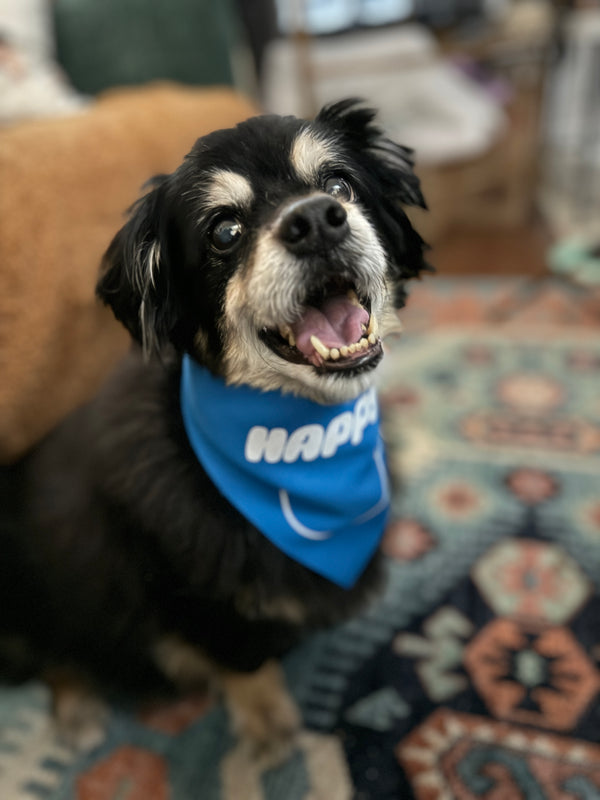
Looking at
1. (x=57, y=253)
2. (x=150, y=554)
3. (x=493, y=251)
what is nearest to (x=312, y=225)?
(x=150, y=554)

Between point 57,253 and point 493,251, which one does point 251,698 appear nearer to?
point 57,253

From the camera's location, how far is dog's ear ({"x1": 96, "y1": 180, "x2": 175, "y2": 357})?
0.85 metres

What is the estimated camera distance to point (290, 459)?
98cm

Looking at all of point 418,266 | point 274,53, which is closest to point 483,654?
point 418,266

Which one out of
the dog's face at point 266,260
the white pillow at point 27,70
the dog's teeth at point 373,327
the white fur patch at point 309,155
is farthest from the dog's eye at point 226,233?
the white pillow at point 27,70

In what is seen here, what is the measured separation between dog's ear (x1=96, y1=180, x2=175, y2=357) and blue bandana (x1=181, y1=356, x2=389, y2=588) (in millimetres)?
102

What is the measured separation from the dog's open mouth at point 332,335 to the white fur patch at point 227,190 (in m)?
0.18

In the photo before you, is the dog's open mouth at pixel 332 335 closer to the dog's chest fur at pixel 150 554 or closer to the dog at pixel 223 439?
the dog at pixel 223 439

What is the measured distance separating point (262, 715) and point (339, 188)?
37.9 inches

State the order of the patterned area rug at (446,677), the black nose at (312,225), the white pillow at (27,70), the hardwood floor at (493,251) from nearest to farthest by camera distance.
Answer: the black nose at (312,225)
the patterned area rug at (446,677)
the white pillow at (27,70)
the hardwood floor at (493,251)

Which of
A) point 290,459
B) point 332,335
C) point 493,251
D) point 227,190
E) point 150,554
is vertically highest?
point 227,190

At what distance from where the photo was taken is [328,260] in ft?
2.69

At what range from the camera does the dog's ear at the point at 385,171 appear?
959 millimetres

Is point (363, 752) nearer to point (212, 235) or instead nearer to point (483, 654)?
point (483, 654)
